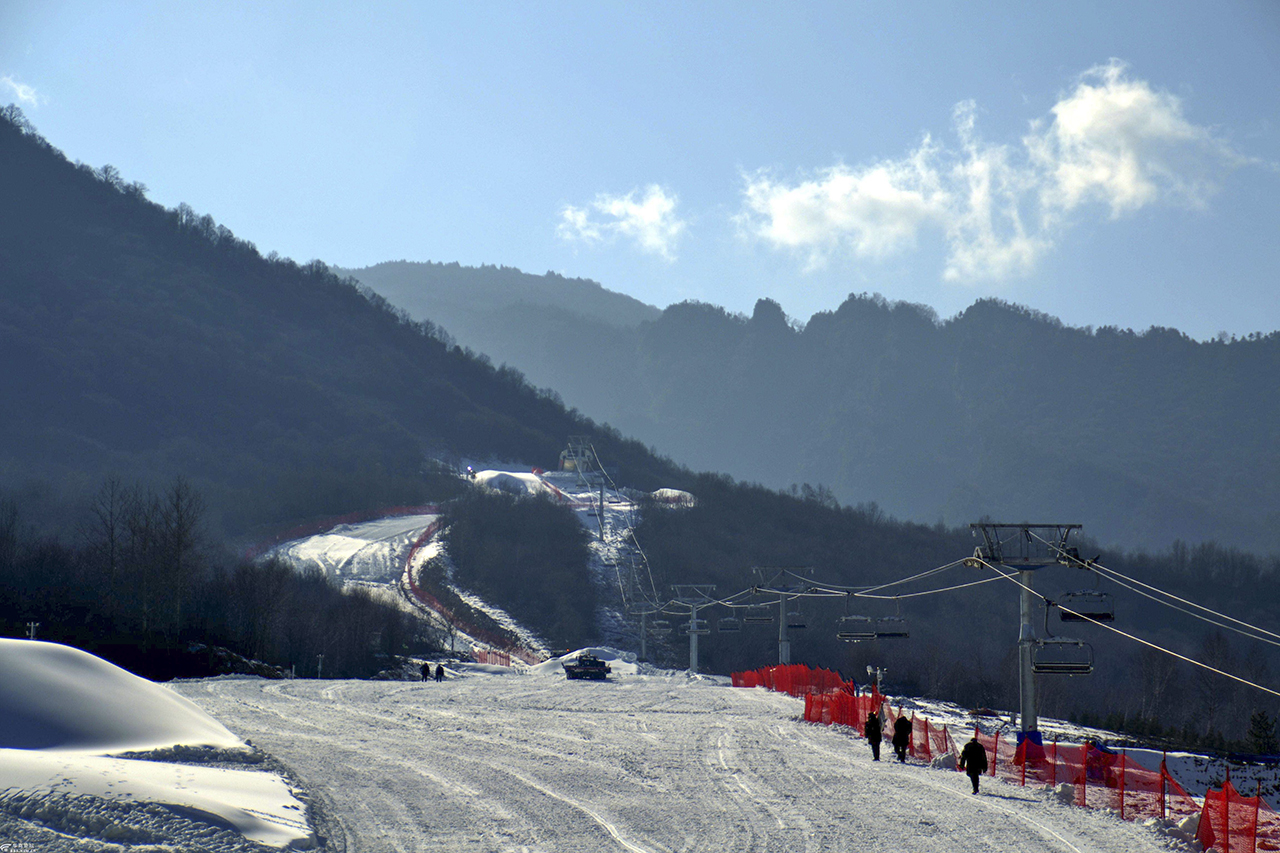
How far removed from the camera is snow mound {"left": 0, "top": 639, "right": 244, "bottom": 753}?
1631 cm

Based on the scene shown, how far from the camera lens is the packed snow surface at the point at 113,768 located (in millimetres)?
12562

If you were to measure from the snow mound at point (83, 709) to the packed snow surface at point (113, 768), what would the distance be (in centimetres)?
2

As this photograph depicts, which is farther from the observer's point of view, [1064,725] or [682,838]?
[1064,725]

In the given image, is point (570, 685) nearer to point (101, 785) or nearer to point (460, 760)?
point (460, 760)

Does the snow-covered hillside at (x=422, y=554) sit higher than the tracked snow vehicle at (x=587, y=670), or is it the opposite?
the snow-covered hillside at (x=422, y=554)

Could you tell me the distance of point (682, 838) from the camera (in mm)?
15453

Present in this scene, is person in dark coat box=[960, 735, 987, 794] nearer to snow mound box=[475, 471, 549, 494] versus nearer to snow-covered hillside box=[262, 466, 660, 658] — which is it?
snow-covered hillside box=[262, 466, 660, 658]

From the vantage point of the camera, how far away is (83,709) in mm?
17703

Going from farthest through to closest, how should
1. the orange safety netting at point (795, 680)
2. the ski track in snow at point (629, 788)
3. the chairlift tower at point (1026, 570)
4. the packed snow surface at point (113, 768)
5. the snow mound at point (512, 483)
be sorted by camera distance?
1. the snow mound at point (512, 483)
2. the orange safety netting at point (795, 680)
3. the chairlift tower at point (1026, 570)
4. the ski track in snow at point (629, 788)
5. the packed snow surface at point (113, 768)

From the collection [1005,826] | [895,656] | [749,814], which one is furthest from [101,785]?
[895,656]

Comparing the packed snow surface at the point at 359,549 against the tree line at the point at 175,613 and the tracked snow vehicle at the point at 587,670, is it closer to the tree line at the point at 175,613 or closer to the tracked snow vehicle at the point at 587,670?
the tree line at the point at 175,613

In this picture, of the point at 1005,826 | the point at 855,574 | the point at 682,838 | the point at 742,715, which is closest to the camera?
the point at 682,838

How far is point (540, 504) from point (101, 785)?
11959cm

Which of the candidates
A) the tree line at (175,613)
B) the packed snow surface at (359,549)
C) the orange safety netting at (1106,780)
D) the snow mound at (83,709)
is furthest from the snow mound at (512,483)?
the snow mound at (83,709)
